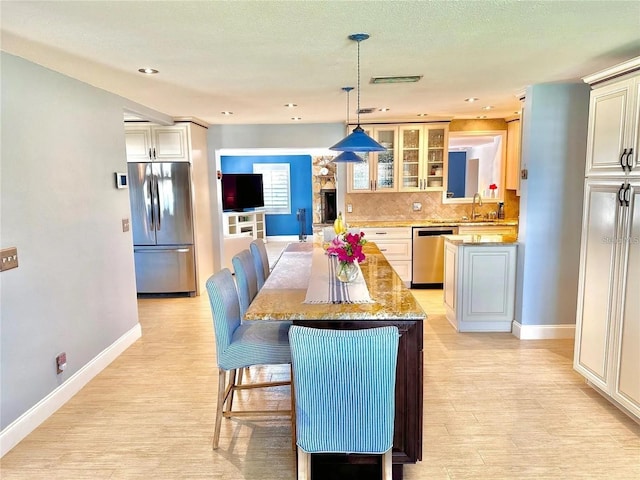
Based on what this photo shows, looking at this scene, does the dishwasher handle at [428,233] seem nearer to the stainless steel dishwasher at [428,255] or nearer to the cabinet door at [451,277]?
the stainless steel dishwasher at [428,255]

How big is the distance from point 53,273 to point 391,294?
7.55ft

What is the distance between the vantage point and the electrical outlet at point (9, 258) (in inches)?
92.9

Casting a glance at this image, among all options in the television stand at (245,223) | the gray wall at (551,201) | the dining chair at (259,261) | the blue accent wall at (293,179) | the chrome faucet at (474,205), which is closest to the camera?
the dining chair at (259,261)

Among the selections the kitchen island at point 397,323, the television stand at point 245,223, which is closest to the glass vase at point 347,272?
the kitchen island at point 397,323

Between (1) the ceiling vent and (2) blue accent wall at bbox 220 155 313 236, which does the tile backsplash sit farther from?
(2) blue accent wall at bbox 220 155 313 236

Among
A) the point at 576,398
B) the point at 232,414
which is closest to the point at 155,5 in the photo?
the point at 232,414

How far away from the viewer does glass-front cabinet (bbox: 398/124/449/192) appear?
5773 mm

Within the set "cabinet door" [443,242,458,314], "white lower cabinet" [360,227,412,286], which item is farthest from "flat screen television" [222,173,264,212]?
"cabinet door" [443,242,458,314]

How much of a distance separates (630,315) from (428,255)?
3.20 m

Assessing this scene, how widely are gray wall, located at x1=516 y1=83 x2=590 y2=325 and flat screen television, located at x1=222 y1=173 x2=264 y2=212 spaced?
629cm

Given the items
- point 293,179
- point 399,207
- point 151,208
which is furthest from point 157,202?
point 293,179

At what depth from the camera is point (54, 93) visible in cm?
290

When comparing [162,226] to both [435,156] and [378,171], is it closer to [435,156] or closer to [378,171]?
[378,171]

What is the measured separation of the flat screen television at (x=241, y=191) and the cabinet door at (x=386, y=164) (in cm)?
395
